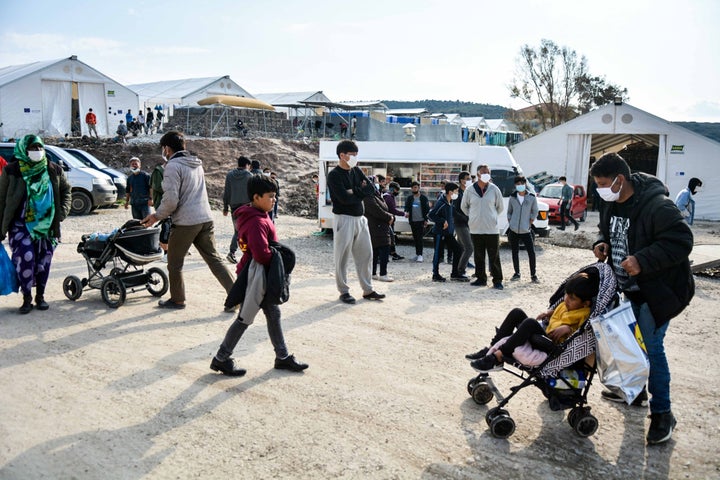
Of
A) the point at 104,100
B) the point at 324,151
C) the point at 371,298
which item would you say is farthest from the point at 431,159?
the point at 104,100

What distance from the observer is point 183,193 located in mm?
6746

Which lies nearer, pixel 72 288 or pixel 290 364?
pixel 290 364

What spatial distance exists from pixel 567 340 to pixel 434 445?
1198mm

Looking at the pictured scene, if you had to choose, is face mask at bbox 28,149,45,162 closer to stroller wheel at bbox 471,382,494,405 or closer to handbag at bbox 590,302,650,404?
stroller wheel at bbox 471,382,494,405

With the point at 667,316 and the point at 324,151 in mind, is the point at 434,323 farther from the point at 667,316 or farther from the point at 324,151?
the point at 324,151

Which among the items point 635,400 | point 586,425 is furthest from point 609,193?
point 635,400

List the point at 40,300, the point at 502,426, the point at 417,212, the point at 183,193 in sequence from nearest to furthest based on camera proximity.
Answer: the point at 502,426
the point at 183,193
the point at 40,300
the point at 417,212

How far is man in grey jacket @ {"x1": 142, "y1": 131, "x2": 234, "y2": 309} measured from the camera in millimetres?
6645

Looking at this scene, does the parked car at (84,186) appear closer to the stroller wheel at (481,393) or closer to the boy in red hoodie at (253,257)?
the boy in red hoodie at (253,257)

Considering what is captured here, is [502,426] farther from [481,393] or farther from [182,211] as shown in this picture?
[182,211]

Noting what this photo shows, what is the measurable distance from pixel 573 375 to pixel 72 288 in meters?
6.09

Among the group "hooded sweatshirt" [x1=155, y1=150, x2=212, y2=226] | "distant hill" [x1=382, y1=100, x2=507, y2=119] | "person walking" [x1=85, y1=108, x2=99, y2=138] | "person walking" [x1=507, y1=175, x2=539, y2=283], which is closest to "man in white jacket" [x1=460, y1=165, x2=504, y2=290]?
"person walking" [x1=507, y1=175, x2=539, y2=283]

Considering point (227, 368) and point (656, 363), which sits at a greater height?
point (656, 363)

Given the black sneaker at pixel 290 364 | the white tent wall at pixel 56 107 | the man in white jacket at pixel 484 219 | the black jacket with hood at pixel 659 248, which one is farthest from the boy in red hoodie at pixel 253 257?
the white tent wall at pixel 56 107
